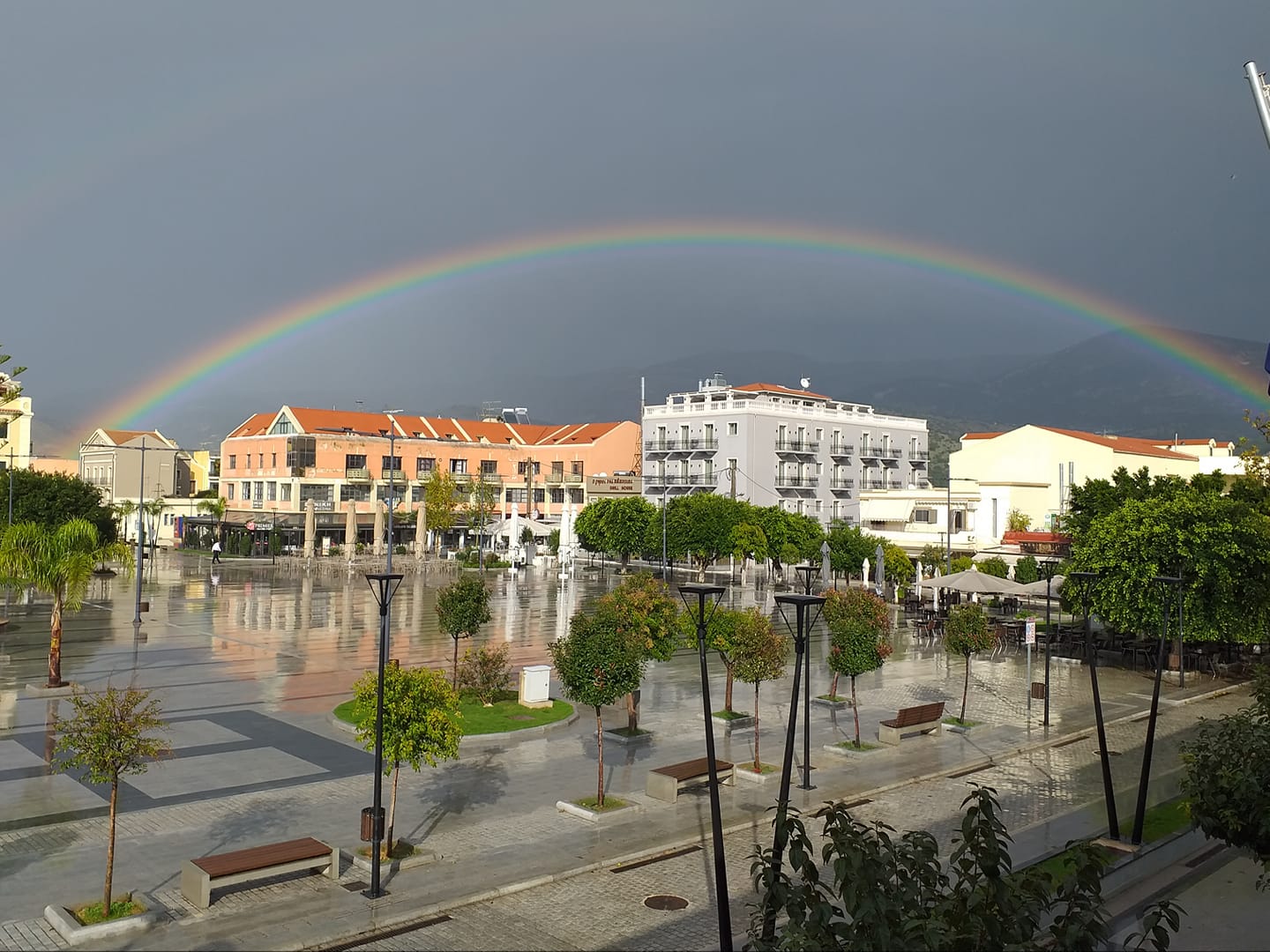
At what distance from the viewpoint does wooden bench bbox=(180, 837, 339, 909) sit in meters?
12.7

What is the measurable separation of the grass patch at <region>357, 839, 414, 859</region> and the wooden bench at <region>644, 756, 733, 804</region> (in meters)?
4.90

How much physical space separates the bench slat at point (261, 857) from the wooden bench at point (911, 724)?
13.9 metres

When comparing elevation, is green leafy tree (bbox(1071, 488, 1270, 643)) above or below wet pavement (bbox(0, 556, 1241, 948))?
above

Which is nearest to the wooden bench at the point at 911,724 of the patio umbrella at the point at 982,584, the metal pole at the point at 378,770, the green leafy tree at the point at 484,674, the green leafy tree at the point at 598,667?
the green leafy tree at the point at 598,667

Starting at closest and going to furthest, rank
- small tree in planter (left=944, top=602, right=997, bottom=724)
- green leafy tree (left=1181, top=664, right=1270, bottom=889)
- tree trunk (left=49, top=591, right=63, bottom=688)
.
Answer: green leafy tree (left=1181, top=664, right=1270, bottom=889)
tree trunk (left=49, top=591, right=63, bottom=688)
small tree in planter (left=944, top=602, right=997, bottom=724)

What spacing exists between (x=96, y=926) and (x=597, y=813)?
25.3 ft

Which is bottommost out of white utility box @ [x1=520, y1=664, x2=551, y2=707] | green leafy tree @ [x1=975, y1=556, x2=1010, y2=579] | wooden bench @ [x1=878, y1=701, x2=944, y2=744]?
wooden bench @ [x1=878, y1=701, x2=944, y2=744]

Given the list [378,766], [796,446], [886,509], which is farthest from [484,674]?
[796,446]

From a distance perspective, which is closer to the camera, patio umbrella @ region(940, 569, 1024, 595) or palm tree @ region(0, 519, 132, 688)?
palm tree @ region(0, 519, 132, 688)

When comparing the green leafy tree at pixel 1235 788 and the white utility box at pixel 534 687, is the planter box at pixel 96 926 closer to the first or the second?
the green leafy tree at pixel 1235 788

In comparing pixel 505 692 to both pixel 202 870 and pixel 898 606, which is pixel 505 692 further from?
pixel 898 606

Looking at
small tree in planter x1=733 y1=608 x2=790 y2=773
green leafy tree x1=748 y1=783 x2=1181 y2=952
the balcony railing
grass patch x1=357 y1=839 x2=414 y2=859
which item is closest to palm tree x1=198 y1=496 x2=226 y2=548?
the balcony railing

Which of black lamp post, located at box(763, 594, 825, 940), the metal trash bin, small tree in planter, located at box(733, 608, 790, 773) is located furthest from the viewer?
small tree in planter, located at box(733, 608, 790, 773)

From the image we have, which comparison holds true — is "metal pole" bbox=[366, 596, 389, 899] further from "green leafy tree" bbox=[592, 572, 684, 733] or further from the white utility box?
the white utility box
